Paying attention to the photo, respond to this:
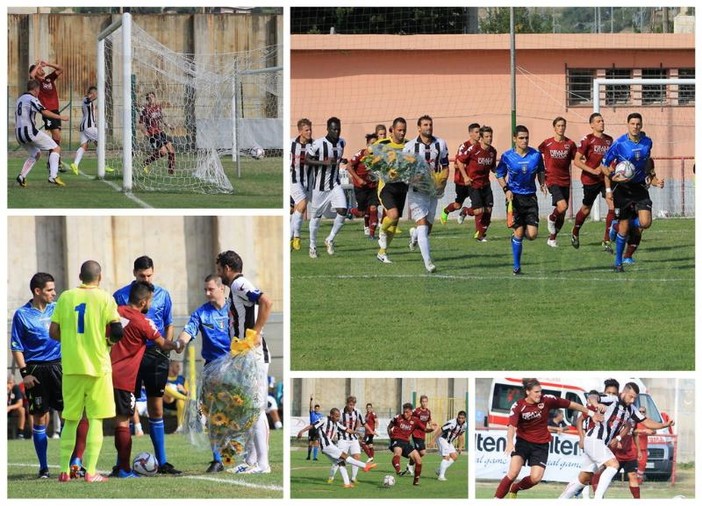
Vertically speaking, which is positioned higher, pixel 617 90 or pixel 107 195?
pixel 617 90

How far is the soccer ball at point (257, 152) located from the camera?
18.0 m

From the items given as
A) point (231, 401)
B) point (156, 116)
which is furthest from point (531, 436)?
point (156, 116)

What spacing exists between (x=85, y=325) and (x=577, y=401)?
3834 millimetres

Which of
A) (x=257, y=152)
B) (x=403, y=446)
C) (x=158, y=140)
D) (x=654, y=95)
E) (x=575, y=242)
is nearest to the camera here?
(x=403, y=446)

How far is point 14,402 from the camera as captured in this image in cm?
1625

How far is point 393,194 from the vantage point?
45.5 feet

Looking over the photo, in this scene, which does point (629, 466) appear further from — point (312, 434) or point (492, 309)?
point (492, 309)

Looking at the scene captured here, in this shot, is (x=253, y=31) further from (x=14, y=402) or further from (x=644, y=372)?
(x=644, y=372)

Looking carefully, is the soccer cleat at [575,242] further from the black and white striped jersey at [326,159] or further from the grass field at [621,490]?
the grass field at [621,490]

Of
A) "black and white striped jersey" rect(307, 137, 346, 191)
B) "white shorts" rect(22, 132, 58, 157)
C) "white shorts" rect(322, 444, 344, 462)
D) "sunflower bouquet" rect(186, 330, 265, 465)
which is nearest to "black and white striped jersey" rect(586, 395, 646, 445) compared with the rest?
"white shorts" rect(322, 444, 344, 462)

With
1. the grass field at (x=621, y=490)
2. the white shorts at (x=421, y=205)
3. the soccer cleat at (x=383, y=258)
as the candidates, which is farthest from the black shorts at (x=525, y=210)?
the grass field at (x=621, y=490)

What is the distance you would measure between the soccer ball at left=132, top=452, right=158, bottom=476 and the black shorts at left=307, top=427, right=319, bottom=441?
1.63 meters

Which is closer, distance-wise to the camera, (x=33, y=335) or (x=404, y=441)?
(x=33, y=335)
